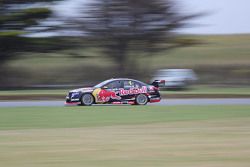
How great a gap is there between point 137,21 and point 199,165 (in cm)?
3865

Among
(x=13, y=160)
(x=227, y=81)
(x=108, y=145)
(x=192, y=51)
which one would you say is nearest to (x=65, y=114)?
(x=108, y=145)

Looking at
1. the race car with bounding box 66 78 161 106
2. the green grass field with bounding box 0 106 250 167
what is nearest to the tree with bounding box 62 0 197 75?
the race car with bounding box 66 78 161 106

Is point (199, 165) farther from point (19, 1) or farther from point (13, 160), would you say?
point (19, 1)

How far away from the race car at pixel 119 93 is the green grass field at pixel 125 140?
566cm

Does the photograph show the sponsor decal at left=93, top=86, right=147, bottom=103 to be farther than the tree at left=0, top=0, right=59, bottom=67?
No

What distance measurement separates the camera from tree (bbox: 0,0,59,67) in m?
43.6

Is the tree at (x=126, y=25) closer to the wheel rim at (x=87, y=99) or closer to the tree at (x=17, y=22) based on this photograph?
the tree at (x=17, y=22)

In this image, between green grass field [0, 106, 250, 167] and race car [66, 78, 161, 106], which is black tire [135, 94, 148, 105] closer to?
race car [66, 78, 161, 106]

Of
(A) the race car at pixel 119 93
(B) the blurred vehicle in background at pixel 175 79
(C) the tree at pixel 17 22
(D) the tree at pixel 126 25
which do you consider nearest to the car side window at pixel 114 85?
(A) the race car at pixel 119 93

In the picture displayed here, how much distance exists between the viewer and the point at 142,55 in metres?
48.8

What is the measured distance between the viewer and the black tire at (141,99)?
25500 mm

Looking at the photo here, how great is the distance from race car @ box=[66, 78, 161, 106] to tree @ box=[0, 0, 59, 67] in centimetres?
1939

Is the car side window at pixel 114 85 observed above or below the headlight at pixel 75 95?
above

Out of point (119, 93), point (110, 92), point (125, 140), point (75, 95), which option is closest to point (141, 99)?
point (119, 93)
